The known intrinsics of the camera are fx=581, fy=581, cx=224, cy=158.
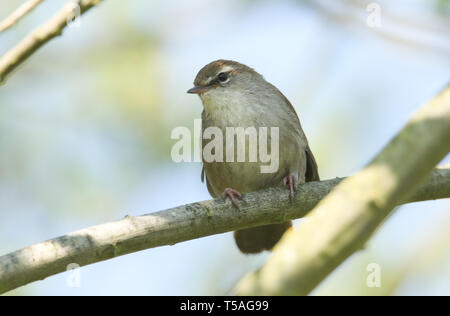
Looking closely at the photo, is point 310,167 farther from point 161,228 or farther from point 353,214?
point 353,214

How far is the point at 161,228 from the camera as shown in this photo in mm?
4324

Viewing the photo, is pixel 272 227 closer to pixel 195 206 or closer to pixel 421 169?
pixel 195 206

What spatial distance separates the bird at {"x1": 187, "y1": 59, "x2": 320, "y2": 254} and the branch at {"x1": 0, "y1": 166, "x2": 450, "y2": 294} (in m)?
0.69

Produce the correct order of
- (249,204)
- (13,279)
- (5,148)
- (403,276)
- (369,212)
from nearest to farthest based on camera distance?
(369,212)
(13,279)
(249,204)
(403,276)
(5,148)

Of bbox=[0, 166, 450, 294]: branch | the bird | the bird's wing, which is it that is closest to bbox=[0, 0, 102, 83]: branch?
bbox=[0, 166, 450, 294]: branch

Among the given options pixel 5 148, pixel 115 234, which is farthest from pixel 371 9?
pixel 5 148

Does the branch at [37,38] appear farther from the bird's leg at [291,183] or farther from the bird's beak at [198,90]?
the bird's beak at [198,90]

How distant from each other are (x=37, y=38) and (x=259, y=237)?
363 cm

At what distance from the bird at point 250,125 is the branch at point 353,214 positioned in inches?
133

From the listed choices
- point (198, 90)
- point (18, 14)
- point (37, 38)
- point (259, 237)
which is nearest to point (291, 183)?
point (259, 237)

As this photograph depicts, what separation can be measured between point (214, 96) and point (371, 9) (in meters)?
2.00

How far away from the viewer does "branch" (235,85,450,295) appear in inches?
96.8

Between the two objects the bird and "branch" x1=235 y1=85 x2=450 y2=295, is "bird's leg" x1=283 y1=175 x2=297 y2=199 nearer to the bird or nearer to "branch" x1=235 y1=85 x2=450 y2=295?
the bird

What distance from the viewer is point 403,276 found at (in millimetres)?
6355
